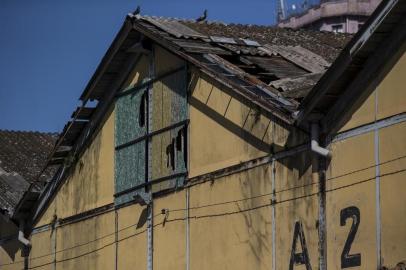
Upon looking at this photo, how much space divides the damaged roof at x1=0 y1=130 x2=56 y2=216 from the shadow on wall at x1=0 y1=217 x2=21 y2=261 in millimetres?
725

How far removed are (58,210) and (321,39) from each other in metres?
7.67

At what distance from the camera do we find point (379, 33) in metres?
17.2

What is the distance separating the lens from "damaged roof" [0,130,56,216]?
2900 cm

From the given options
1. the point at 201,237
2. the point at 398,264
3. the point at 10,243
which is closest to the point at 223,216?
the point at 201,237

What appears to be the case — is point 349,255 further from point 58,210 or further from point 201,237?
point 58,210

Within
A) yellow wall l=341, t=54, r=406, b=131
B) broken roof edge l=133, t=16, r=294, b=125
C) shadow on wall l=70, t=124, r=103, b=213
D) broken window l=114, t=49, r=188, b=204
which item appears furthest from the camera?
shadow on wall l=70, t=124, r=103, b=213

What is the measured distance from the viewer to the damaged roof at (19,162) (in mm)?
29000

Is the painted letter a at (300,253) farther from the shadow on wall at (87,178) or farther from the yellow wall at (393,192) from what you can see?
the shadow on wall at (87,178)

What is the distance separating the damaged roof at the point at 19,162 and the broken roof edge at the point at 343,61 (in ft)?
38.8

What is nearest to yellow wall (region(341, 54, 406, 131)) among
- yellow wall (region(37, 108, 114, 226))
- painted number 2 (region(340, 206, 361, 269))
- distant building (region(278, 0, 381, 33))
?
painted number 2 (region(340, 206, 361, 269))

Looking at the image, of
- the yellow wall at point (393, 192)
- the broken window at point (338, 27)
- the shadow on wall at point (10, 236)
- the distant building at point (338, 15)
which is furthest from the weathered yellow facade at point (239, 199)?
the distant building at point (338, 15)

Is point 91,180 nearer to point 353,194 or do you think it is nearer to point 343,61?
point 353,194

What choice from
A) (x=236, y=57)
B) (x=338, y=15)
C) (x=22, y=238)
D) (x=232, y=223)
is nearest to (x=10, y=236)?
(x=22, y=238)

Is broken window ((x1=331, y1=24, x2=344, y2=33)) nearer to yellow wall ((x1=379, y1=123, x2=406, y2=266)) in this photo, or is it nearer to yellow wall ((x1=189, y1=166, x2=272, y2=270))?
yellow wall ((x1=189, y1=166, x2=272, y2=270))
